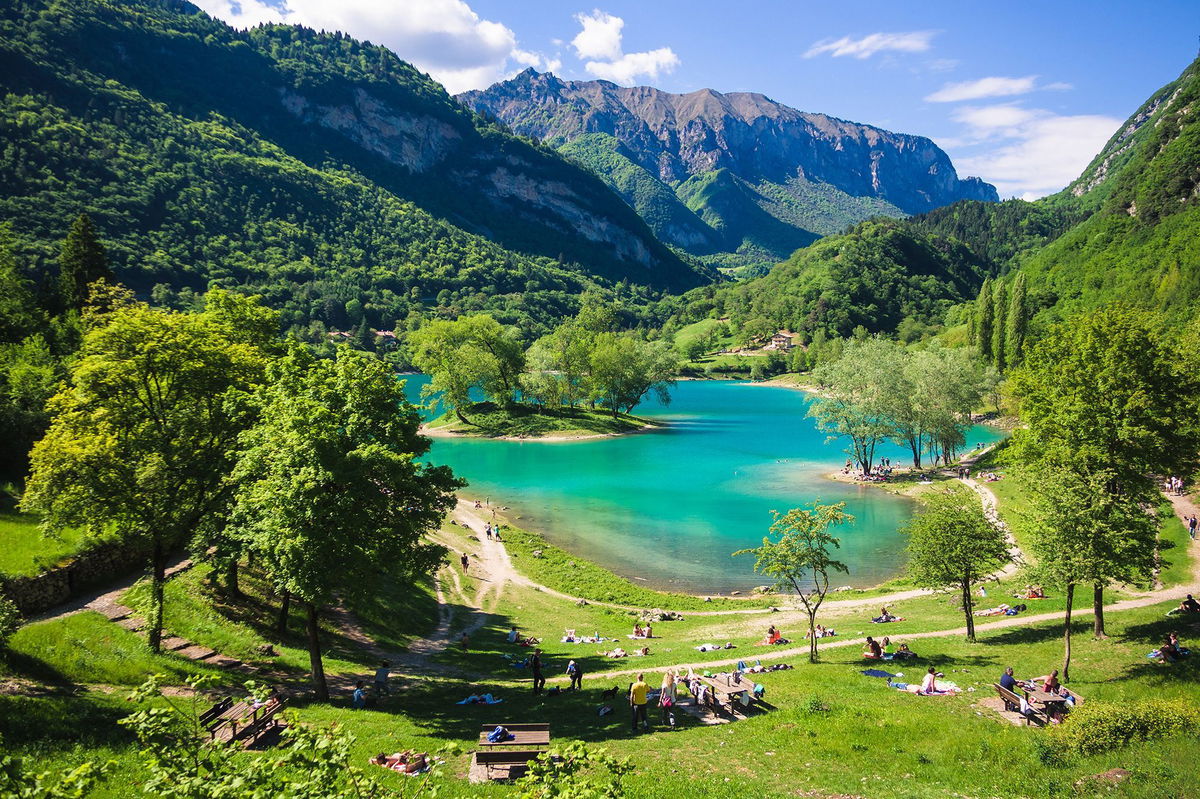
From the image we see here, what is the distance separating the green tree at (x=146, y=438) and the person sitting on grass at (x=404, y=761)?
10.1 metres

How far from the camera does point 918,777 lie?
13.9m

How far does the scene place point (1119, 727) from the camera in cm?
1430

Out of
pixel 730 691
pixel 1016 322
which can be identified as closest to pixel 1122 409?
pixel 730 691

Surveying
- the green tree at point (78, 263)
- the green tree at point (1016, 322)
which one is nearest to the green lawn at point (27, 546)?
the green tree at point (78, 263)

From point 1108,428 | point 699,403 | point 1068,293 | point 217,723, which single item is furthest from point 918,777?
point 1068,293

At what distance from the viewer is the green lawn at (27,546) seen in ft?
69.4

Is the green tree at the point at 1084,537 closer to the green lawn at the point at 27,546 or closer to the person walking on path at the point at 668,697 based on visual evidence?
the person walking on path at the point at 668,697

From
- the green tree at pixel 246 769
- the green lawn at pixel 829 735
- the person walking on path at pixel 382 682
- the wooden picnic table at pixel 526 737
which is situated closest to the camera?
the green tree at pixel 246 769

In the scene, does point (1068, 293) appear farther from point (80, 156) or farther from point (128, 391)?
point (80, 156)

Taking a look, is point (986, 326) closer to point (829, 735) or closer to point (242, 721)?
point (829, 735)

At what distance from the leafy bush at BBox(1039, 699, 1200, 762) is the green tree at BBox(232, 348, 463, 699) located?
1741 centimetres

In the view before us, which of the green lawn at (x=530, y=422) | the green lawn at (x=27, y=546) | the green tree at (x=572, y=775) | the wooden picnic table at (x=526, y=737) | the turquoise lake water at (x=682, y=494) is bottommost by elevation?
the turquoise lake water at (x=682, y=494)

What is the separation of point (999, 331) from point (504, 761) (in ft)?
471

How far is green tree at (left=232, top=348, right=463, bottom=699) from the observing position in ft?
57.9
